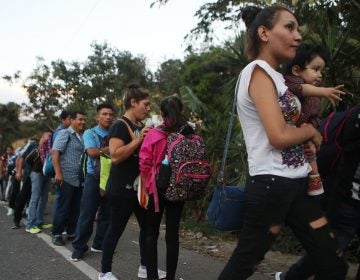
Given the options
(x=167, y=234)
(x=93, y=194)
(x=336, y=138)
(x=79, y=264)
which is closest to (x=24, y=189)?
(x=93, y=194)

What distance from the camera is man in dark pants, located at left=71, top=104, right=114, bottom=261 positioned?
5480mm

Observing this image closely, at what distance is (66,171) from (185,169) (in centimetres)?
312

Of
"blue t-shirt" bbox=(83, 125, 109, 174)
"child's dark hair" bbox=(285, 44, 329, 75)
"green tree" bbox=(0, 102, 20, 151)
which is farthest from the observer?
"green tree" bbox=(0, 102, 20, 151)

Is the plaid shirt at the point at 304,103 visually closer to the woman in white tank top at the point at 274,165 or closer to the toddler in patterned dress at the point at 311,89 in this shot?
the toddler in patterned dress at the point at 311,89

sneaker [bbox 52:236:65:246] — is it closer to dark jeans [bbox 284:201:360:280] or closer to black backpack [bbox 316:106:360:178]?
dark jeans [bbox 284:201:360:280]

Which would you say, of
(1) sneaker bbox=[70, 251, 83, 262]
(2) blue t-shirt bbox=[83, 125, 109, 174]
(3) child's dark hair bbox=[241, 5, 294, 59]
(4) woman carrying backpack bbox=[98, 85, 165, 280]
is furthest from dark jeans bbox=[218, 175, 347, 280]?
(2) blue t-shirt bbox=[83, 125, 109, 174]

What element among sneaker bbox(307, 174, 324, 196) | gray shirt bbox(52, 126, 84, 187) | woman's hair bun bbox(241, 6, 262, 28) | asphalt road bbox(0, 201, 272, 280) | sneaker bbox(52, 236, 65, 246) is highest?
woman's hair bun bbox(241, 6, 262, 28)

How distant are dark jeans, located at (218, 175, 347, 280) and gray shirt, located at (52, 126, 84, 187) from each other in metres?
4.48

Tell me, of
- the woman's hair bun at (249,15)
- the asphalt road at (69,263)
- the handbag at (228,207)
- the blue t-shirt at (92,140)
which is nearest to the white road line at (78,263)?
the asphalt road at (69,263)

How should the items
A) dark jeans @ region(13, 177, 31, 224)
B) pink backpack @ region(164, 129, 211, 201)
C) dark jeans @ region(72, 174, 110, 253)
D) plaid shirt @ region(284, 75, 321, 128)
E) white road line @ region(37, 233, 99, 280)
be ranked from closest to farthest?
1. plaid shirt @ region(284, 75, 321, 128)
2. pink backpack @ region(164, 129, 211, 201)
3. white road line @ region(37, 233, 99, 280)
4. dark jeans @ region(72, 174, 110, 253)
5. dark jeans @ region(13, 177, 31, 224)

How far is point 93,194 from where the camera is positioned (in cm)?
569

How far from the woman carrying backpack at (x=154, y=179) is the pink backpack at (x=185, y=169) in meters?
0.12

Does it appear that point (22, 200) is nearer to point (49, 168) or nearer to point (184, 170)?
point (49, 168)

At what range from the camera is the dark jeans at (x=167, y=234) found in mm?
4004
